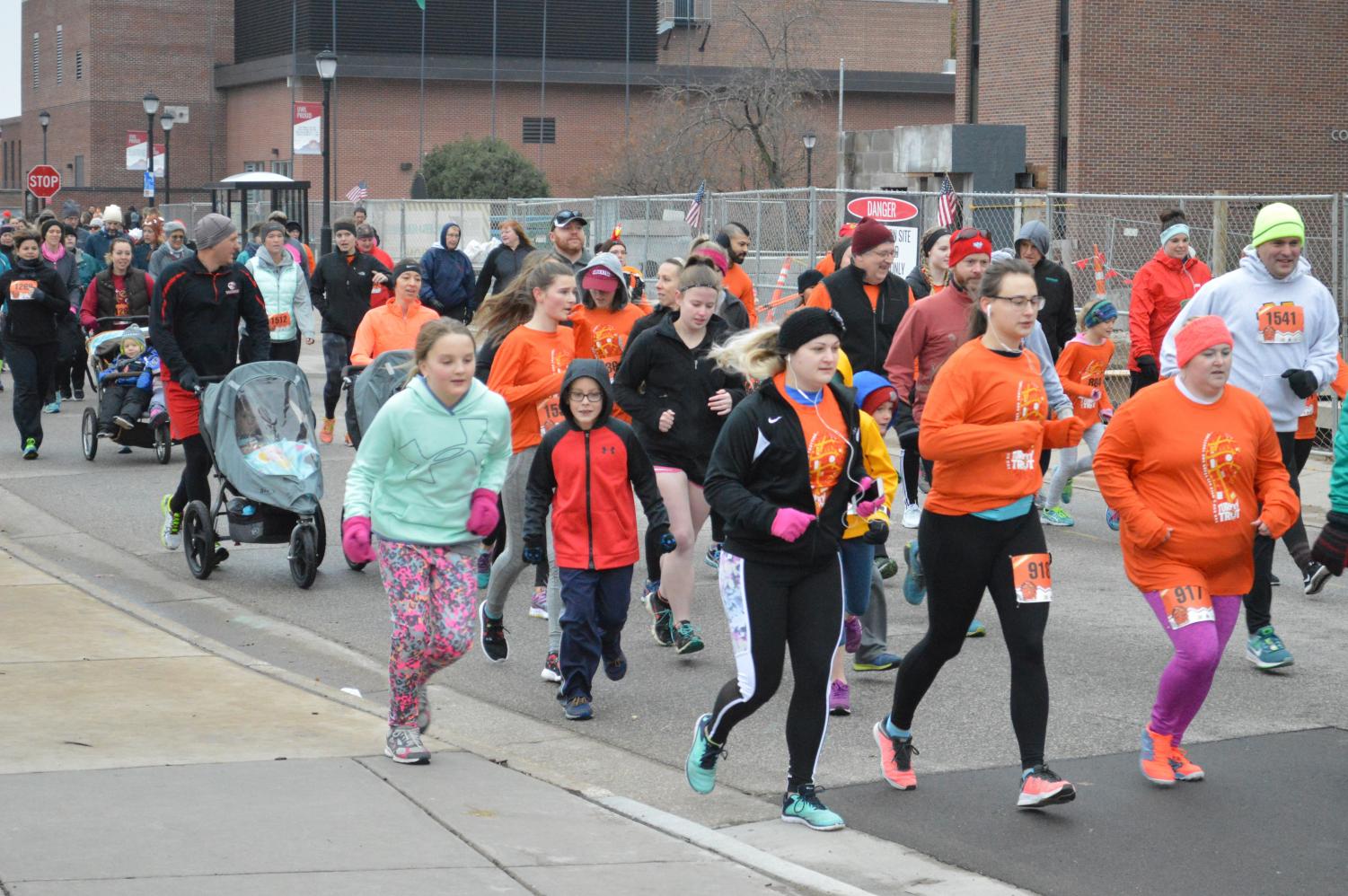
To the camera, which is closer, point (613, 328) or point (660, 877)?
point (660, 877)

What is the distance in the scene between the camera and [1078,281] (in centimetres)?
3000

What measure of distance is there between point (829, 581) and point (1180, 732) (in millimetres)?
1518

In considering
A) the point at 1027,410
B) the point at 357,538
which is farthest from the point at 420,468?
the point at 1027,410

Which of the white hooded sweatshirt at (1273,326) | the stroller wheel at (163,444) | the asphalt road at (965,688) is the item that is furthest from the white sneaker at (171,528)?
the white hooded sweatshirt at (1273,326)

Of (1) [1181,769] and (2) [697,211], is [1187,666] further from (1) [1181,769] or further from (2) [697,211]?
(2) [697,211]

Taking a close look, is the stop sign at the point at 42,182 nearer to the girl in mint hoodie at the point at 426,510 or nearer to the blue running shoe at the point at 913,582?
the blue running shoe at the point at 913,582

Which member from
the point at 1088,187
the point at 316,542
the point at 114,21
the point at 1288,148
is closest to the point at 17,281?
the point at 316,542

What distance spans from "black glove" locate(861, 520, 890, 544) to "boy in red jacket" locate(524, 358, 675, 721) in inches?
41.6

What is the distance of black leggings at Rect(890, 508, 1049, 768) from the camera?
6129 millimetres

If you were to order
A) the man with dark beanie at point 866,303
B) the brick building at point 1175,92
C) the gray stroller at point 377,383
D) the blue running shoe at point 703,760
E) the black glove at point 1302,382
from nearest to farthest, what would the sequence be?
1. the blue running shoe at point 703,760
2. the black glove at point 1302,382
3. the man with dark beanie at point 866,303
4. the gray stroller at point 377,383
5. the brick building at point 1175,92

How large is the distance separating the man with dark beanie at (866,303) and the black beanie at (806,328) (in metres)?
4.00

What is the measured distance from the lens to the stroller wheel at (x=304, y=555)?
10742mm

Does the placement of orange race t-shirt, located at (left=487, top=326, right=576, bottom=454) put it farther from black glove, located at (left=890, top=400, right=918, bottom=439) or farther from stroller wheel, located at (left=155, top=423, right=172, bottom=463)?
stroller wheel, located at (left=155, top=423, right=172, bottom=463)

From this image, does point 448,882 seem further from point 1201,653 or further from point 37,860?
point 1201,653
